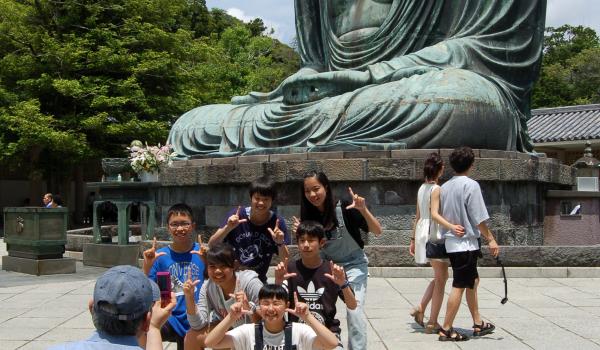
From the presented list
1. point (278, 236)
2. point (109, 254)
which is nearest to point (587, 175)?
point (109, 254)

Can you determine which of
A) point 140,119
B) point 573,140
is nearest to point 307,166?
point 140,119

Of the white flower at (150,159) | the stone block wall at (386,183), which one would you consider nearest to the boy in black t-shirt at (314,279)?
the stone block wall at (386,183)

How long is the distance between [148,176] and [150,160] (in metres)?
0.32

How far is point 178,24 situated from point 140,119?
9375 millimetres

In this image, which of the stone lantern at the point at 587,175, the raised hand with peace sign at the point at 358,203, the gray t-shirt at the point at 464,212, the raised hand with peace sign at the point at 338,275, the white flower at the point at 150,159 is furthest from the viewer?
the stone lantern at the point at 587,175

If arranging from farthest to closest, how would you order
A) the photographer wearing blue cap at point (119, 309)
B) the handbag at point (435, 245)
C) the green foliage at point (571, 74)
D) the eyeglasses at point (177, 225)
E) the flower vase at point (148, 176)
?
1. the green foliage at point (571, 74)
2. the flower vase at point (148, 176)
3. the handbag at point (435, 245)
4. the eyeglasses at point (177, 225)
5. the photographer wearing blue cap at point (119, 309)

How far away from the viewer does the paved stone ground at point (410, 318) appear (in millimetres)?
4723

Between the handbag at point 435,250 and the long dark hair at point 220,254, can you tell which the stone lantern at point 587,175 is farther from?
the long dark hair at point 220,254

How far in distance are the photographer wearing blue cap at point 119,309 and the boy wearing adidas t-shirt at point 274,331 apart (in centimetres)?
103

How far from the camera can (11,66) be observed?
19359 millimetres

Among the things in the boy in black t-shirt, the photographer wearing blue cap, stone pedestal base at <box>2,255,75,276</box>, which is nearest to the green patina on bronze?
stone pedestal base at <box>2,255,75,276</box>

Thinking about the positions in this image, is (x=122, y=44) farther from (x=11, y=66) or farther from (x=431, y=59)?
(x=431, y=59)

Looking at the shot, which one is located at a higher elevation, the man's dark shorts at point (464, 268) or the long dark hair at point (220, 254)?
the long dark hair at point (220, 254)

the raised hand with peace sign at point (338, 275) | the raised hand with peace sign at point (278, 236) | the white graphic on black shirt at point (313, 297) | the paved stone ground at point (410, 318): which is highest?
the raised hand with peace sign at point (278, 236)
